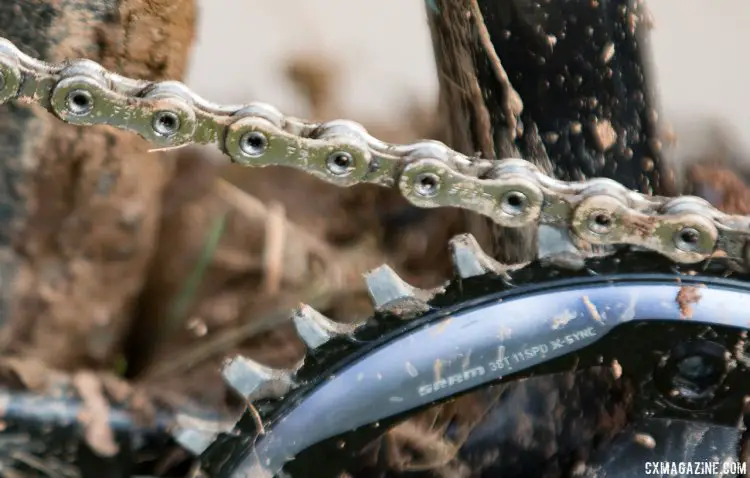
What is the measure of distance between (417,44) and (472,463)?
2.42 ft

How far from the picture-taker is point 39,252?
0.87 m

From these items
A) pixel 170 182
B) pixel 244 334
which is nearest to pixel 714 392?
pixel 244 334

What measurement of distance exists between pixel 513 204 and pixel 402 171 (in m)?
0.07

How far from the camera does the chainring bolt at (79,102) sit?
0.49 meters

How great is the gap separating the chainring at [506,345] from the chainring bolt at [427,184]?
0.03 m

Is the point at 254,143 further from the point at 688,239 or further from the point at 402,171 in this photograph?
the point at 688,239

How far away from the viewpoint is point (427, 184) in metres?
0.51

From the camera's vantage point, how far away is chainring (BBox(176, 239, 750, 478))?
0.51 metres

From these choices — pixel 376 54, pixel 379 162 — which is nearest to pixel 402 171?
pixel 379 162

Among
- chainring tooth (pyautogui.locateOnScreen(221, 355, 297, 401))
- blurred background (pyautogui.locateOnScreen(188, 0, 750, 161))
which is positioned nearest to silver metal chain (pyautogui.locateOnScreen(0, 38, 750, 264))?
chainring tooth (pyautogui.locateOnScreen(221, 355, 297, 401))

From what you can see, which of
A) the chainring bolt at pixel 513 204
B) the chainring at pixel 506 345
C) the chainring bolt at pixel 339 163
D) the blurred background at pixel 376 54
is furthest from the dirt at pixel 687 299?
the blurred background at pixel 376 54

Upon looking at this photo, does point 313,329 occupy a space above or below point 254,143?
below

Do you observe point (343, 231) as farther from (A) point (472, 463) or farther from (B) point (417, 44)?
(A) point (472, 463)

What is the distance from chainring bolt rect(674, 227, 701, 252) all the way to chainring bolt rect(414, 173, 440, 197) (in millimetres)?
147
